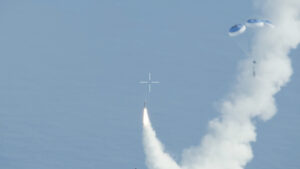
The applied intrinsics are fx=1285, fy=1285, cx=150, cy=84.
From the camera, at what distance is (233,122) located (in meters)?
196

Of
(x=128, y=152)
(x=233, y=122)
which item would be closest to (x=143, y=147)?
(x=128, y=152)

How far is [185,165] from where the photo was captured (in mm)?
192875

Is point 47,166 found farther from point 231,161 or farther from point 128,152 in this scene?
point 231,161

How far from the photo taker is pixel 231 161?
192125 millimetres

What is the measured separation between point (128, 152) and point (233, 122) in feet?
55.4

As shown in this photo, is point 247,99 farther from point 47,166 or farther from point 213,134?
point 47,166

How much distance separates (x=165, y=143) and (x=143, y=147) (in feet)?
11.4

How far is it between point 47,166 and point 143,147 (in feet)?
49.8

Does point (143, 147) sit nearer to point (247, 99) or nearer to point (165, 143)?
point (165, 143)

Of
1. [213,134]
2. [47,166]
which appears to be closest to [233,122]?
[213,134]

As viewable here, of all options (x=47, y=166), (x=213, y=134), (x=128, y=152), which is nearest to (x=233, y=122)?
(x=213, y=134)

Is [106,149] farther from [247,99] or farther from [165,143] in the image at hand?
[247,99]

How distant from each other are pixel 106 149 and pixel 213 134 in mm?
16734

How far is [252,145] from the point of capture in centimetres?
19962
